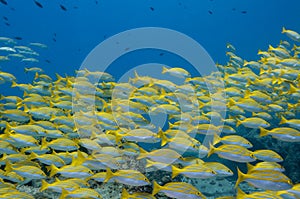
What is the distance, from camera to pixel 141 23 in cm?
11044

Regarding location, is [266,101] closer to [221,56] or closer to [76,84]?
[76,84]

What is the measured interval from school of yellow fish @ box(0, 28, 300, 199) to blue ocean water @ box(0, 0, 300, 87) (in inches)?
2959

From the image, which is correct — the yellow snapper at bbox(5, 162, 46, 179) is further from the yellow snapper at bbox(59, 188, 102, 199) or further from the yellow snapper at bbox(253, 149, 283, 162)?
the yellow snapper at bbox(253, 149, 283, 162)

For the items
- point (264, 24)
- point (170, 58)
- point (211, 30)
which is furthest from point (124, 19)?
point (264, 24)

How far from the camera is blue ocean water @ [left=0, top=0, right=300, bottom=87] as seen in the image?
8683cm

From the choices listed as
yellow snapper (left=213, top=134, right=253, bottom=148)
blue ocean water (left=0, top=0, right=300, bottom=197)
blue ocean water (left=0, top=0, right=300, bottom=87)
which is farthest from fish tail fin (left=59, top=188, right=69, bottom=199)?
blue ocean water (left=0, top=0, right=300, bottom=87)

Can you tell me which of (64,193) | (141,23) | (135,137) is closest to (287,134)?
(135,137)

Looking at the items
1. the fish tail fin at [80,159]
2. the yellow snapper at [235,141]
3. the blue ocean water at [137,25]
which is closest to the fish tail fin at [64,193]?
the fish tail fin at [80,159]

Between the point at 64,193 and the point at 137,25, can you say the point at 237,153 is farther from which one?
the point at 137,25

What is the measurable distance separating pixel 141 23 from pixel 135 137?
360 ft

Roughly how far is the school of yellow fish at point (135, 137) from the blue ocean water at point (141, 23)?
75170mm

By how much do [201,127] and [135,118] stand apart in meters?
1.44

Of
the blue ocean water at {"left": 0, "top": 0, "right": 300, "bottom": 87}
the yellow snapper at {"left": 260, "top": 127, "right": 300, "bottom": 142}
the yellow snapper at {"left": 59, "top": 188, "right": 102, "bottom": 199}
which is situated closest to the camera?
the yellow snapper at {"left": 59, "top": 188, "right": 102, "bottom": 199}

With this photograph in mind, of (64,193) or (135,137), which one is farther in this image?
(135,137)
